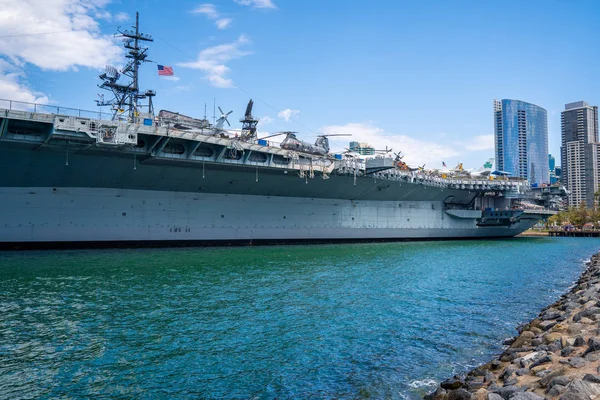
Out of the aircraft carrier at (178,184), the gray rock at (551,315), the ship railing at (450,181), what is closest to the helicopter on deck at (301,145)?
the aircraft carrier at (178,184)

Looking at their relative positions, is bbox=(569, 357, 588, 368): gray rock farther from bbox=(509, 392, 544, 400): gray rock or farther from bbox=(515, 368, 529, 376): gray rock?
bbox=(509, 392, 544, 400): gray rock

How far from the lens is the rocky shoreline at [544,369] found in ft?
13.2

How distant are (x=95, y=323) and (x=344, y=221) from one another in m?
23.7

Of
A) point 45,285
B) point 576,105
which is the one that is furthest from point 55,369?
point 576,105

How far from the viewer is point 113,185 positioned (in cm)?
2186

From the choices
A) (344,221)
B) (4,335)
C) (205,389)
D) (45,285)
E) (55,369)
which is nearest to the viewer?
(205,389)

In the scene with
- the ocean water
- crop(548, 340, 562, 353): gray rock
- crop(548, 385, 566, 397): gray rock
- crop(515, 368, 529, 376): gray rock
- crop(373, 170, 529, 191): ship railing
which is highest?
crop(373, 170, 529, 191): ship railing

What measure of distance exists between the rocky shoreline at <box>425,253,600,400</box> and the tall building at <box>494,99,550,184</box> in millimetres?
192507

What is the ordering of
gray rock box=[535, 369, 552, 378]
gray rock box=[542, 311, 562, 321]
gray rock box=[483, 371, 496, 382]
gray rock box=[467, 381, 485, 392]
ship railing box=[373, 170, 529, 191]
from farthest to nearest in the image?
1. ship railing box=[373, 170, 529, 191]
2. gray rock box=[542, 311, 562, 321]
3. gray rock box=[483, 371, 496, 382]
4. gray rock box=[467, 381, 485, 392]
5. gray rock box=[535, 369, 552, 378]

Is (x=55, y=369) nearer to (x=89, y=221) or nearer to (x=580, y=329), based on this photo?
(x=580, y=329)

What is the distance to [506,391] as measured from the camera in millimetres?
4371

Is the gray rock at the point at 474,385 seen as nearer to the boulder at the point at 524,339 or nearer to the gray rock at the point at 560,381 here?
the gray rock at the point at 560,381

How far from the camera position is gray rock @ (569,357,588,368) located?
4668mm

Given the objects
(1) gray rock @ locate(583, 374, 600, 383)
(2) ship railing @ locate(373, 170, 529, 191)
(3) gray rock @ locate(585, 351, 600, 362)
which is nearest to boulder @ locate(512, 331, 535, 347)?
(3) gray rock @ locate(585, 351, 600, 362)
